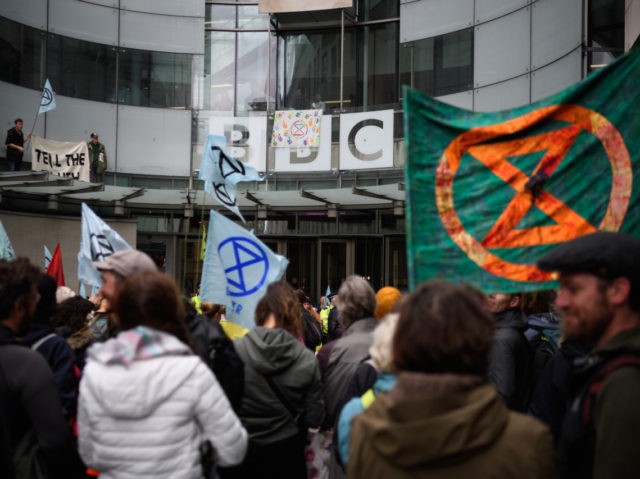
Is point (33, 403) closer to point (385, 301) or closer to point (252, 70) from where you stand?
point (385, 301)

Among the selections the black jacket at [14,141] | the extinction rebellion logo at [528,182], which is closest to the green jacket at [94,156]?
the black jacket at [14,141]

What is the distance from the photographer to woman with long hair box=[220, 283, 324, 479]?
178 inches

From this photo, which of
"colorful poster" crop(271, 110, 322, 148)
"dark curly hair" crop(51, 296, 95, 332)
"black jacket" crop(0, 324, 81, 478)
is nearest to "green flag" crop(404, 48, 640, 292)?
"black jacket" crop(0, 324, 81, 478)

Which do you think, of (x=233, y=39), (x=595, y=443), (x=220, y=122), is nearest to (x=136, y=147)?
(x=220, y=122)

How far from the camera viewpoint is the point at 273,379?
4.57m

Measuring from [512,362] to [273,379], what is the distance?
1.58m

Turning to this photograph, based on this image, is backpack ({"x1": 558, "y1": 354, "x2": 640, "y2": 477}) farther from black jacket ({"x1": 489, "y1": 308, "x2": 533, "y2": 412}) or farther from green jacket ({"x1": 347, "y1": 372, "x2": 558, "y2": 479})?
black jacket ({"x1": 489, "y1": 308, "x2": 533, "y2": 412})

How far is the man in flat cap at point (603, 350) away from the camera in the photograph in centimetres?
204

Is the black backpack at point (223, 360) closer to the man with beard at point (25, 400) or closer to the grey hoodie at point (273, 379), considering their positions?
the grey hoodie at point (273, 379)

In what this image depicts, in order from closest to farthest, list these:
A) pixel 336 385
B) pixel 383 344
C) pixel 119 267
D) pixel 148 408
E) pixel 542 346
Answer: pixel 148 408, pixel 383 344, pixel 119 267, pixel 336 385, pixel 542 346

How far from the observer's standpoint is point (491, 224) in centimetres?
384

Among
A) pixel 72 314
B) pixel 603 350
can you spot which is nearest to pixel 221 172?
pixel 72 314

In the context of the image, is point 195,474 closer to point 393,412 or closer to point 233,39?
point 393,412

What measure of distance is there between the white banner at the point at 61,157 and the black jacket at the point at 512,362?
17.4 meters
